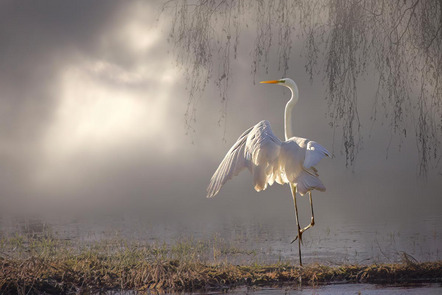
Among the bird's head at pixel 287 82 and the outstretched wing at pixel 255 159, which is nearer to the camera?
the outstretched wing at pixel 255 159

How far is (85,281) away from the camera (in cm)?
722

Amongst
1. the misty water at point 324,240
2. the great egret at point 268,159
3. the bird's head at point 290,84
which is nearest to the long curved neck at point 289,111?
the bird's head at point 290,84

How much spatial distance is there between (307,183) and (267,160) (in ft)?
1.97

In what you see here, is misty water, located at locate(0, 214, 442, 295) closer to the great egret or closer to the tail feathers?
the tail feathers

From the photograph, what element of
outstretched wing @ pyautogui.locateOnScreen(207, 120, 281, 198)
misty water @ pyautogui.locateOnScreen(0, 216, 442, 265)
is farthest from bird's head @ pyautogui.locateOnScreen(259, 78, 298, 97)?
misty water @ pyautogui.locateOnScreen(0, 216, 442, 265)

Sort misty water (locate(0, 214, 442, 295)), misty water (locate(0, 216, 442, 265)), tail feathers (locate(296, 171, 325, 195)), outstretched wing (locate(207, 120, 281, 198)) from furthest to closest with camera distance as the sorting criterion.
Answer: misty water (locate(0, 216, 442, 265)), outstretched wing (locate(207, 120, 281, 198)), tail feathers (locate(296, 171, 325, 195)), misty water (locate(0, 214, 442, 295))

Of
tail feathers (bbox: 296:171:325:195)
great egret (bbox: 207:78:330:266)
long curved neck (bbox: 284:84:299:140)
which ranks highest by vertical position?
long curved neck (bbox: 284:84:299:140)

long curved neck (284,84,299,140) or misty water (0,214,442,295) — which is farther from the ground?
long curved neck (284,84,299,140)

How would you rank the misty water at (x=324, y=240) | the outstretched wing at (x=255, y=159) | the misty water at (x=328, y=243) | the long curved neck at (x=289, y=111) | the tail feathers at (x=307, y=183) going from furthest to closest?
the misty water at (x=324, y=240)
the long curved neck at (x=289, y=111)
the outstretched wing at (x=255, y=159)
the tail feathers at (x=307, y=183)
the misty water at (x=328, y=243)

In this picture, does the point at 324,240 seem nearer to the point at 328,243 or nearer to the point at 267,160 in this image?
the point at 328,243

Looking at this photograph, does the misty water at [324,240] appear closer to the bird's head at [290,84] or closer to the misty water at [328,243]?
the misty water at [328,243]

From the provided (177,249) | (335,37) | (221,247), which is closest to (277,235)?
(221,247)

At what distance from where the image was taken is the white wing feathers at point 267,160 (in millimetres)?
7242

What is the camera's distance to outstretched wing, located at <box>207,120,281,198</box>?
7453mm
